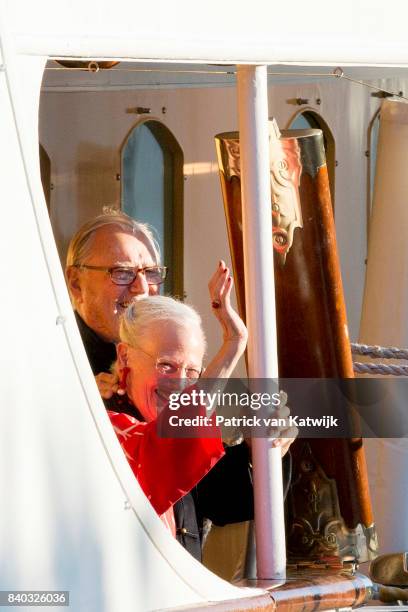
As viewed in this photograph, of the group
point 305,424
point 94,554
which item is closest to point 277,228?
point 305,424

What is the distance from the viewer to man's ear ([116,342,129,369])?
256 cm

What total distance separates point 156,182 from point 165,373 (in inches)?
50.0

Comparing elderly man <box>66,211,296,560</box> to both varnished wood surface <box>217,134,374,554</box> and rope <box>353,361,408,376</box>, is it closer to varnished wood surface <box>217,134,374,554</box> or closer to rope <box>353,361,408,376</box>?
varnished wood surface <box>217,134,374,554</box>

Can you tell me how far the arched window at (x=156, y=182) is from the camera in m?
3.64

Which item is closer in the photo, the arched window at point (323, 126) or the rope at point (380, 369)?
the rope at point (380, 369)

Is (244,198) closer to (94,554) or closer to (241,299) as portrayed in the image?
(241,299)

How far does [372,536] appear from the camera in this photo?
2895 millimetres

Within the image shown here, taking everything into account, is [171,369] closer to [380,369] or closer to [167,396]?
[167,396]

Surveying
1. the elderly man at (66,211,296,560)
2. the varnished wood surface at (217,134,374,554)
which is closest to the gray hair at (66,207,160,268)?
the elderly man at (66,211,296,560)

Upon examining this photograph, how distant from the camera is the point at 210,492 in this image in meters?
2.79

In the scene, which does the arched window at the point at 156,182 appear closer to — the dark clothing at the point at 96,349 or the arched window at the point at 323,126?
the arched window at the point at 323,126

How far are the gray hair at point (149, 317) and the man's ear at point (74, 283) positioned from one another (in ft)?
1.24

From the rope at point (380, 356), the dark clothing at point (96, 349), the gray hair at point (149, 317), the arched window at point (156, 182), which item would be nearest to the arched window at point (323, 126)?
the arched window at point (156, 182)

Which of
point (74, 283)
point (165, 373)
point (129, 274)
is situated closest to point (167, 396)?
point (165, 373)
